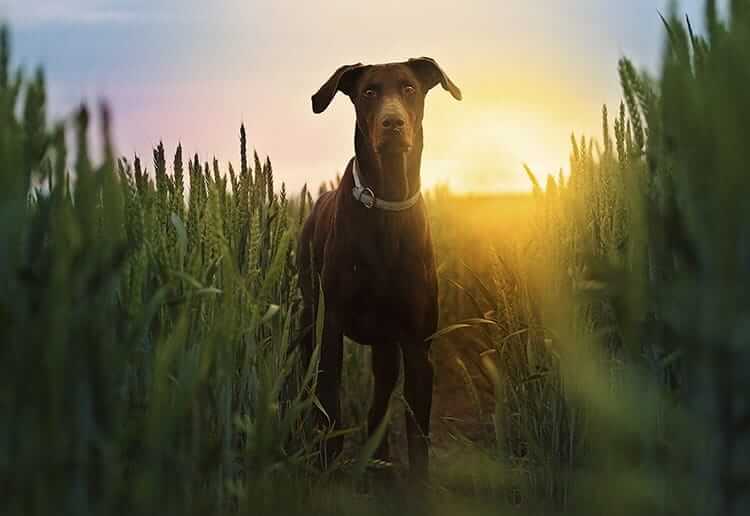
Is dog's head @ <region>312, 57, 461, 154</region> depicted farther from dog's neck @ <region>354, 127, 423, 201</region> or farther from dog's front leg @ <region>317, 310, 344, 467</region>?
dog's front leg @ <region>317, 310, 344, 467</region>

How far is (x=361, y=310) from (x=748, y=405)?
9.26ft

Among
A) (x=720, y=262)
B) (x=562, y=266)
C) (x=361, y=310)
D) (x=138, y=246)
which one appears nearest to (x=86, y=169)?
(x=138, y=246)

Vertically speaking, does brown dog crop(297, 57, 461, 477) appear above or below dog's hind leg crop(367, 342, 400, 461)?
above

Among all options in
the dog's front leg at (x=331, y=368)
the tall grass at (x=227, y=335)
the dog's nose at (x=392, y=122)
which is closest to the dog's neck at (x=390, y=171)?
the dog's nose at (x=392, y=122)

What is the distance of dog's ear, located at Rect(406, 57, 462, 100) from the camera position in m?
4.68

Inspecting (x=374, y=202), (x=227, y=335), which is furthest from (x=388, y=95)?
(x=227, y=335)

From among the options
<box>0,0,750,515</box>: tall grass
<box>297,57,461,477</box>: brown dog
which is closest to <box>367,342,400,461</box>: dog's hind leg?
<box>297,57,461,477</box>: brown dog

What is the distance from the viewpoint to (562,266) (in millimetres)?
3406

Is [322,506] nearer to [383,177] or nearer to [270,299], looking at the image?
[270,299]

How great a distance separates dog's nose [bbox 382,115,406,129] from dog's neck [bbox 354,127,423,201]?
188 millimetres

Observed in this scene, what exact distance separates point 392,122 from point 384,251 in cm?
56

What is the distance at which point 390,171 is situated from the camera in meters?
4.55

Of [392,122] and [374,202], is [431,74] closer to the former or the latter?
[392,122]

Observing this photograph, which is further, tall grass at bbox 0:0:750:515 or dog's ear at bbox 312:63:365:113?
dog's ear at bbox 312:63:365:113
